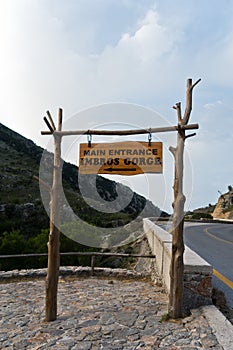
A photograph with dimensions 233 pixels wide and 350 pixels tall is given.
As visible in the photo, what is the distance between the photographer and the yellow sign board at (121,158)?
5.46 meters

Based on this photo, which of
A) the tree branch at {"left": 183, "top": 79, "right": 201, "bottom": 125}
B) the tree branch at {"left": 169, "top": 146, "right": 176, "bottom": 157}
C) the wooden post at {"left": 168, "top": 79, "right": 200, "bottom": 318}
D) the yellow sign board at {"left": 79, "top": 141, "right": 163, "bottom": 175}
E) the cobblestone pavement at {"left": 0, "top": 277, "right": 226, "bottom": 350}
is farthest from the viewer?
the yellow sign board at {"left": 79, "top": 141, "right": 163, "bottom": 175}

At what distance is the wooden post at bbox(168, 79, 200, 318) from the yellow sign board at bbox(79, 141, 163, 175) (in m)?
0.37

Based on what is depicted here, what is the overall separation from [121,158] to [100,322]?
8.54 ft

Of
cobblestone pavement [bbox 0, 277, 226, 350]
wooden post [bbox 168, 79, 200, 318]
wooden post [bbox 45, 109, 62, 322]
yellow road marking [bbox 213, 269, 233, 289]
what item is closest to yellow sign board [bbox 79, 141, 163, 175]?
wooden post [bbox 168, 79, 200, 318]

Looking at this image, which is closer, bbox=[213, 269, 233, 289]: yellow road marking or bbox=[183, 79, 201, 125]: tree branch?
bbox=[183, 79, 201, 125]: tree branch

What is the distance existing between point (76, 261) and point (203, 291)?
11849 millimetres

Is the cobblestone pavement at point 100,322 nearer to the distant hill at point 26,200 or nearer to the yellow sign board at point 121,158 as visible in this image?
the yellow sign board at point 121,158

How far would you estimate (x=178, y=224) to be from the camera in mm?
5043

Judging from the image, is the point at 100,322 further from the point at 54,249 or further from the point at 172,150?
the point at 172,150

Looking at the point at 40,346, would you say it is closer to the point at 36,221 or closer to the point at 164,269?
the point at 164,269

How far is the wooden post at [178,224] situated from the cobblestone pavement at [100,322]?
30 centimetres

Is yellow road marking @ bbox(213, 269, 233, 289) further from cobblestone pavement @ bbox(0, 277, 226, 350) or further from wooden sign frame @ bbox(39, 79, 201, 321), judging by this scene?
wooden sign frame @ bbox(39, 79, 201, 321)

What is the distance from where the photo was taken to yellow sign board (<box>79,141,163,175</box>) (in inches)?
215

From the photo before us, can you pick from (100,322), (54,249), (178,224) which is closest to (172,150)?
(178,224)
